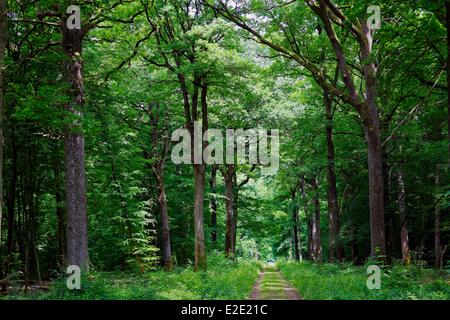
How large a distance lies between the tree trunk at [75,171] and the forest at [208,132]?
39 mm

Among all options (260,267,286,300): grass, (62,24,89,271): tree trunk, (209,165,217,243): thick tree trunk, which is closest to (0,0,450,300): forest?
(62,24,89,271): tree trunk

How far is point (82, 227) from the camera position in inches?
491

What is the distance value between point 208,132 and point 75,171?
9.40 m

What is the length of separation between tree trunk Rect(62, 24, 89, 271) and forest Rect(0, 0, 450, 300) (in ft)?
0.13

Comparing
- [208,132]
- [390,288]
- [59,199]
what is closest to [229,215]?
[208,132]

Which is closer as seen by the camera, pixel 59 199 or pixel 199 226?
pixel 59 199

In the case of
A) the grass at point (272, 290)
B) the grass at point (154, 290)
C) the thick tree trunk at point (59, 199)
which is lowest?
the grass at point (272, 290)

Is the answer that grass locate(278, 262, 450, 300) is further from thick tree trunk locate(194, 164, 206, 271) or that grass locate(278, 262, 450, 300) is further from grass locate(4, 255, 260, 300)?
thick tree trunk locate(194, 164, 206, 271)

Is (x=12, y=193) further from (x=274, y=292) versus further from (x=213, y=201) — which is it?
(x=213, y=201)

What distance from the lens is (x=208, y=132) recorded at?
2117cm

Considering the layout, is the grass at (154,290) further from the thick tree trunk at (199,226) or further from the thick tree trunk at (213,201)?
the thick tree trunk at (213,201)

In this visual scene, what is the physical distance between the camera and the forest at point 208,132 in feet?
39.6

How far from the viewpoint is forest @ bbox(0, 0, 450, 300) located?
12070 millimetres

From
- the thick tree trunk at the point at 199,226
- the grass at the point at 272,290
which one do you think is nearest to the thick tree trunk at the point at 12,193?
the thick tree trunk at the point at 199,226
